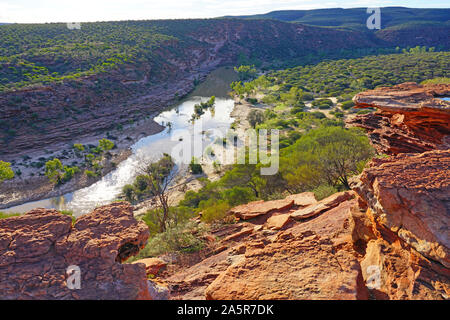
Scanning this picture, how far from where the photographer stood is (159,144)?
3528 centimetres

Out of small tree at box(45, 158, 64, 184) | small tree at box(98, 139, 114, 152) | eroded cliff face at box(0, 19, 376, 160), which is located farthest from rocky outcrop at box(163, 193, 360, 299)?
eroded cliff face at box(0, 19, 376, 160)

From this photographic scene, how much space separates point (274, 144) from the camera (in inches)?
1207

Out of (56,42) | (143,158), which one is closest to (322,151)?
(143,158)

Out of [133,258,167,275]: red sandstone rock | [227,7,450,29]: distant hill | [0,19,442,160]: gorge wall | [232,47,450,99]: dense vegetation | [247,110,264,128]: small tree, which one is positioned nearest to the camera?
[133,258,167,275]: red sandstone rock

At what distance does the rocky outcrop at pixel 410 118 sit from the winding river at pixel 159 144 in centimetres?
2138

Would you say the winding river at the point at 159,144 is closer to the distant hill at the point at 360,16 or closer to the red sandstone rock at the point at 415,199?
the red sandstone rock at the point at 415,199

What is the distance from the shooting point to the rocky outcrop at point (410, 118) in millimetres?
8211

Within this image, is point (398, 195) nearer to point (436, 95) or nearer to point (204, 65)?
point (436, 95)

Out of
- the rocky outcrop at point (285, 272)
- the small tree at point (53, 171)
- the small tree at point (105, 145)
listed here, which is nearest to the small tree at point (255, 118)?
the small tree at point (105, 145)

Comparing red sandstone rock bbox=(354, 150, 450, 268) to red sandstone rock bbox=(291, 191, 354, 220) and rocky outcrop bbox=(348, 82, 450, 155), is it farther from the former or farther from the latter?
red sandstone rock bbox=(291, 191, 354, 220)

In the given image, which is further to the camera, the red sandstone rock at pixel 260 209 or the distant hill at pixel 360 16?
the distant hill at pixel 360 16

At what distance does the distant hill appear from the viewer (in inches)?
5212

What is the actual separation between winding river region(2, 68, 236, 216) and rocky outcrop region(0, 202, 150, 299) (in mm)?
17958

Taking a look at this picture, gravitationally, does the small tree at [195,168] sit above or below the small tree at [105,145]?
below
